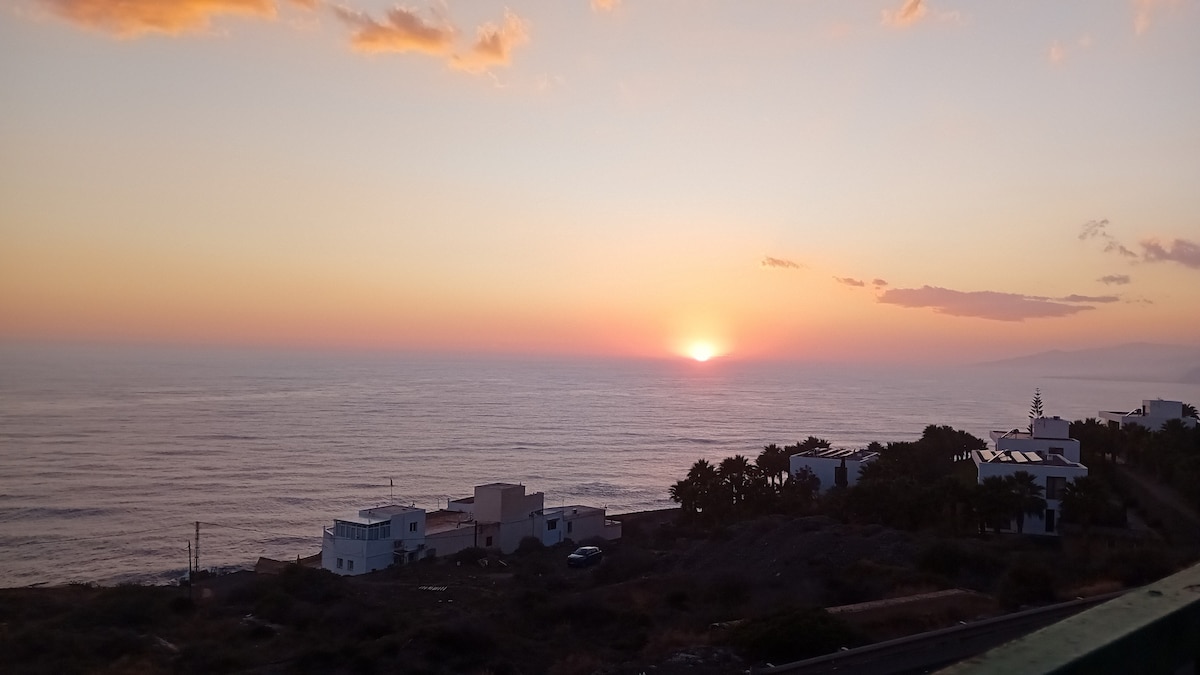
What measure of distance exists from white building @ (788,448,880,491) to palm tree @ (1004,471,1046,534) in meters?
11.8

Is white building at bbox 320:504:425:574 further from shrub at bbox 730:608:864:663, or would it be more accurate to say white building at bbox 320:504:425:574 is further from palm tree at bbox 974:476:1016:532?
shrub at bbox 730:608:864:663

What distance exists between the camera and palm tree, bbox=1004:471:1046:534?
3066 centimetres

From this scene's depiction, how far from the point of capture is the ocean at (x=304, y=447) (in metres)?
51.4

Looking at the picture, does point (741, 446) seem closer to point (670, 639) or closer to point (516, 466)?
point (516, 466)

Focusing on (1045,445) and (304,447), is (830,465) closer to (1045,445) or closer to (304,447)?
(1045,445)

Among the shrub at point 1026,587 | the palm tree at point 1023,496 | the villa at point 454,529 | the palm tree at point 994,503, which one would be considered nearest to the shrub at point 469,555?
the villa at point 454,529

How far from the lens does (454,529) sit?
42031mm

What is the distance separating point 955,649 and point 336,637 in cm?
1585

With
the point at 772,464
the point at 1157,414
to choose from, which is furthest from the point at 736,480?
the point at 1157,414

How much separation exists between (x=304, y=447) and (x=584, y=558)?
189 feet

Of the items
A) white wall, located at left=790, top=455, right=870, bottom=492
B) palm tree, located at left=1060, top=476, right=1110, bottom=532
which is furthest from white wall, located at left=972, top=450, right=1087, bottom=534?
white wall, located at left=790, top=455, right=870, bottom=492

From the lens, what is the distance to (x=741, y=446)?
3676 inches

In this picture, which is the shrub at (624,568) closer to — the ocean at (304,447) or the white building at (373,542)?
the white building at (373,542)

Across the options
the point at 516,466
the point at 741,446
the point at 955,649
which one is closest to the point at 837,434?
the point at 741,446
